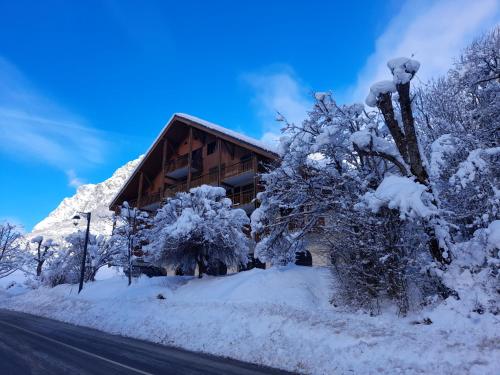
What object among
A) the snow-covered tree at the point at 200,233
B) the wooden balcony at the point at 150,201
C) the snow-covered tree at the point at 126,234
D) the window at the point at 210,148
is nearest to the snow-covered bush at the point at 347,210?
the snow-covered tree at the point at 200,233

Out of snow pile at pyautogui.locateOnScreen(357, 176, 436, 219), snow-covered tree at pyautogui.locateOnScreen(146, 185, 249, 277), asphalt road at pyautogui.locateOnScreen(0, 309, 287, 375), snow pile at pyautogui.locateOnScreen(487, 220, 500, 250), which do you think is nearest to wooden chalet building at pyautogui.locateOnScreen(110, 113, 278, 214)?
snow-covered tree at pyautogui.locateOnScreen(146, 185, 249, 277)

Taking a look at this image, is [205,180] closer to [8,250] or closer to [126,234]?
[126,234]

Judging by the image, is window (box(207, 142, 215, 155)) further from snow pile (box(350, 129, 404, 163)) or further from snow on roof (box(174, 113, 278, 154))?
snow pile (box(350, 129, 404, 163))

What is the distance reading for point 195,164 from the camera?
3209 cm

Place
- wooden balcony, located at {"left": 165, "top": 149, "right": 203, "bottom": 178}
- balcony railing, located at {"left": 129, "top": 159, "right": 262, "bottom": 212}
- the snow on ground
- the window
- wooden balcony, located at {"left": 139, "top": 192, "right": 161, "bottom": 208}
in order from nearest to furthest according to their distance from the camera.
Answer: the snow on ground < balcony railing, located at {"left": 129, "top": 159, "right": 262, "bottom": 212} < the window < wooden balcony, located at {"left": 165, "top": 149, "right": 203, "bottom": 178} < wooden balcony, located at {"left": 139, "top": 192, "right": 161, "bottom": 208}

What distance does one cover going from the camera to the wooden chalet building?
26.5m

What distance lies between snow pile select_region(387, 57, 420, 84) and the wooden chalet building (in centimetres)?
1373

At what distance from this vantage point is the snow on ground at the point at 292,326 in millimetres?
7211

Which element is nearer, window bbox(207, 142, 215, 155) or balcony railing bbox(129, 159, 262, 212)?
balcony railing bbox(129, 159, 262, 212)

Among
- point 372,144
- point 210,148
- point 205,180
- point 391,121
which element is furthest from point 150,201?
point 391,121

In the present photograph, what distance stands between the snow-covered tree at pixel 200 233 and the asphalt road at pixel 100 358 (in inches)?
239

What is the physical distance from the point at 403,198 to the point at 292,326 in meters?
4.52

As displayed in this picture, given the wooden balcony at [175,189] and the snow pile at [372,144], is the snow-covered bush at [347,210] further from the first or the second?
the wooden balcony at [175,189]

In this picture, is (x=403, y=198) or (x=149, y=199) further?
(x=149, y=199)
